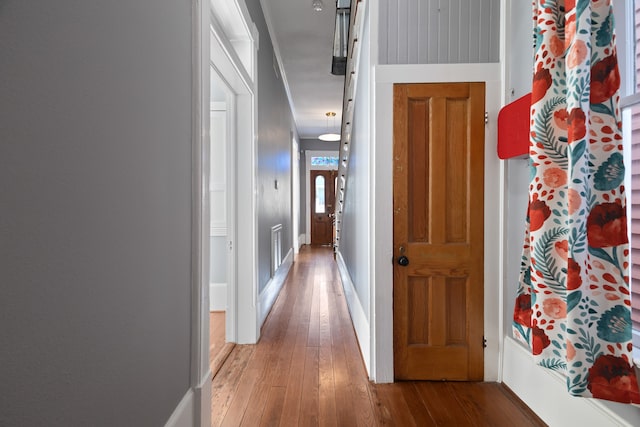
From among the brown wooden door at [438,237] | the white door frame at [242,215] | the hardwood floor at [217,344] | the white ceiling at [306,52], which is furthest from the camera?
the white ceiling at [306,52]

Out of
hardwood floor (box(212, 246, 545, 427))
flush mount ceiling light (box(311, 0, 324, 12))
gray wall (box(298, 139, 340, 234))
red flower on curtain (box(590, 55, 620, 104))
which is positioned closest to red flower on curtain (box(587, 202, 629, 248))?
red flower on curtain (box(590, 55, 620, 104))

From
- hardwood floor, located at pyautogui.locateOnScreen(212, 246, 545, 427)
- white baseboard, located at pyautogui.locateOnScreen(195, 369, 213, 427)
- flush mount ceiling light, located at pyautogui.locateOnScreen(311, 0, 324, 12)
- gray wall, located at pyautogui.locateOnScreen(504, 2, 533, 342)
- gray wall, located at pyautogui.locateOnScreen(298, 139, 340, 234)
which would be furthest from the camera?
gray wall, located at pyautogui.locateOnScreen(298, 139, 340, 234)

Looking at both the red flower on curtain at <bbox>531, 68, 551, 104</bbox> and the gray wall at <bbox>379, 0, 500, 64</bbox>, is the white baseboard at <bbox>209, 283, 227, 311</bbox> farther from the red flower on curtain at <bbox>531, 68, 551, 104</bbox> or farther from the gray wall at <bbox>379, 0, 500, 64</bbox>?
the red flower on curtain at <bbox>531, 68, 551, 104</bbox>

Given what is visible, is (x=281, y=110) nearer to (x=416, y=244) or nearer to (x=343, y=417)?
(x=416, y=244)

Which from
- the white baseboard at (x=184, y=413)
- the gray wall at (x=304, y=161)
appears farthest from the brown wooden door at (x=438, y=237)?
the gray wall at (x=304, y=161)

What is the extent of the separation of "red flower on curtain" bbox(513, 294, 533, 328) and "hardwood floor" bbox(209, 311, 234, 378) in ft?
6.23

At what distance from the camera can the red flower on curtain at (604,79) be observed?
121 centimetres

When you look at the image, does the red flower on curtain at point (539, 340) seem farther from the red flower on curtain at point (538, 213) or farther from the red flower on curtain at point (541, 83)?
the red flower on curtain at point (541, 83)

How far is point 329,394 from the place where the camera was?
7.04ft

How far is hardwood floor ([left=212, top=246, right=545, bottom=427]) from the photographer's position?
6.22ft

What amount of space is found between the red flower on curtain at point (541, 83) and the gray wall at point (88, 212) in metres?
1.48

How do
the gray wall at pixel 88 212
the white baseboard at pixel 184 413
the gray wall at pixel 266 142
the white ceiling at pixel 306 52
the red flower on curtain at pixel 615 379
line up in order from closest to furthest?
the gray wall at pixel 88 212
the red flower on curtain at pixel 615 379
the white baseboard at pixel 184 413
the gray wall at pixel 266 142
the white ceiling at pixel 306 52

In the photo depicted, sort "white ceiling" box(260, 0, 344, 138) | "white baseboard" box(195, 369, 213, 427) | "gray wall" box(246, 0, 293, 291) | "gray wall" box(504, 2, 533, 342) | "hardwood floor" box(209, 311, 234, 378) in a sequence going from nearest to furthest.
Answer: "white baseboard" box(195, 369, 213, 427)
"gray wall" box(504, 2, 533, 342)
"hardwood floor" box(209, 311, 234, 378)
"gray wall" box(246, 0, 293, 291)
"white ceiling" box(260, 0, 344, 138)

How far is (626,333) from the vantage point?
1.20 meters
